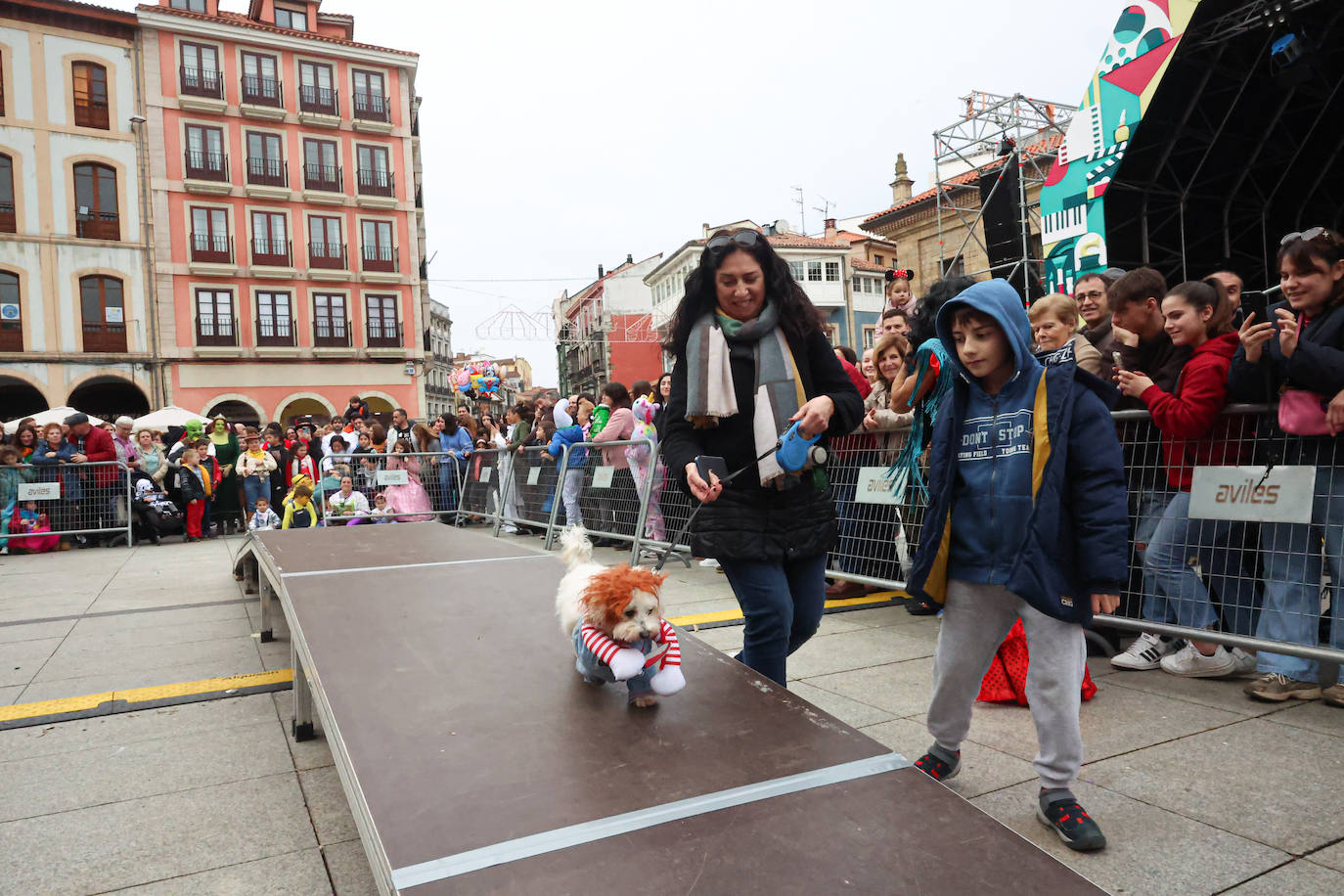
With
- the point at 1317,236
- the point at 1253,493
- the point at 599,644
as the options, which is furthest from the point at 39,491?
the point at 1317,236

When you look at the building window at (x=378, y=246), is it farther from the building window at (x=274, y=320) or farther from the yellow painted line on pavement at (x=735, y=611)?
the yellow painted line on pavement at (x=735, y=611)

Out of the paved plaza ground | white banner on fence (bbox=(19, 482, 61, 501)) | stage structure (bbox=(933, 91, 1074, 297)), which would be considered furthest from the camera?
stage structure (bbox=(933, 91, 1074, 297))

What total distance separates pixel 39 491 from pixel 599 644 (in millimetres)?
11815

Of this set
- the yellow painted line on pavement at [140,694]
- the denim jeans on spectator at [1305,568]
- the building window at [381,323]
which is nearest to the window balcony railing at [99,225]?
the building window at [381,323]

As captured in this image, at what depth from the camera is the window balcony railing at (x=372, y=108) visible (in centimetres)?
3472

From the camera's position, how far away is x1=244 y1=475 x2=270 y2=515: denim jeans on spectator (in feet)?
42.8

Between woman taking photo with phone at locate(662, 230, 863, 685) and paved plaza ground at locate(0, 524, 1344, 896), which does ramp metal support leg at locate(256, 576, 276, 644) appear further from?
woman taking photo with phone at locate(662, 230, 863, 685)

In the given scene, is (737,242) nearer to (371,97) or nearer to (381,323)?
(381,323)

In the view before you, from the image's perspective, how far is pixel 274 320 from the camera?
32.7 m

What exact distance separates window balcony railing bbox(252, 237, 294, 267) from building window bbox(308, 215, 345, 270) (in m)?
0.84

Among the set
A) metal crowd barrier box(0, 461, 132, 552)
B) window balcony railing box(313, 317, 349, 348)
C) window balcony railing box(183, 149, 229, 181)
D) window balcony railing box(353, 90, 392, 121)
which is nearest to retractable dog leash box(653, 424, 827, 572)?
metal crowd barrier box(0, 461, 132, 552)

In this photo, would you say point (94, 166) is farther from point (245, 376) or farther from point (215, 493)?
point (215, 493)

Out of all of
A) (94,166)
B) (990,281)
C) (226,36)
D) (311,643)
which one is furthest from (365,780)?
(226,36)

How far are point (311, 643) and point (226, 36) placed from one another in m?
37.7
